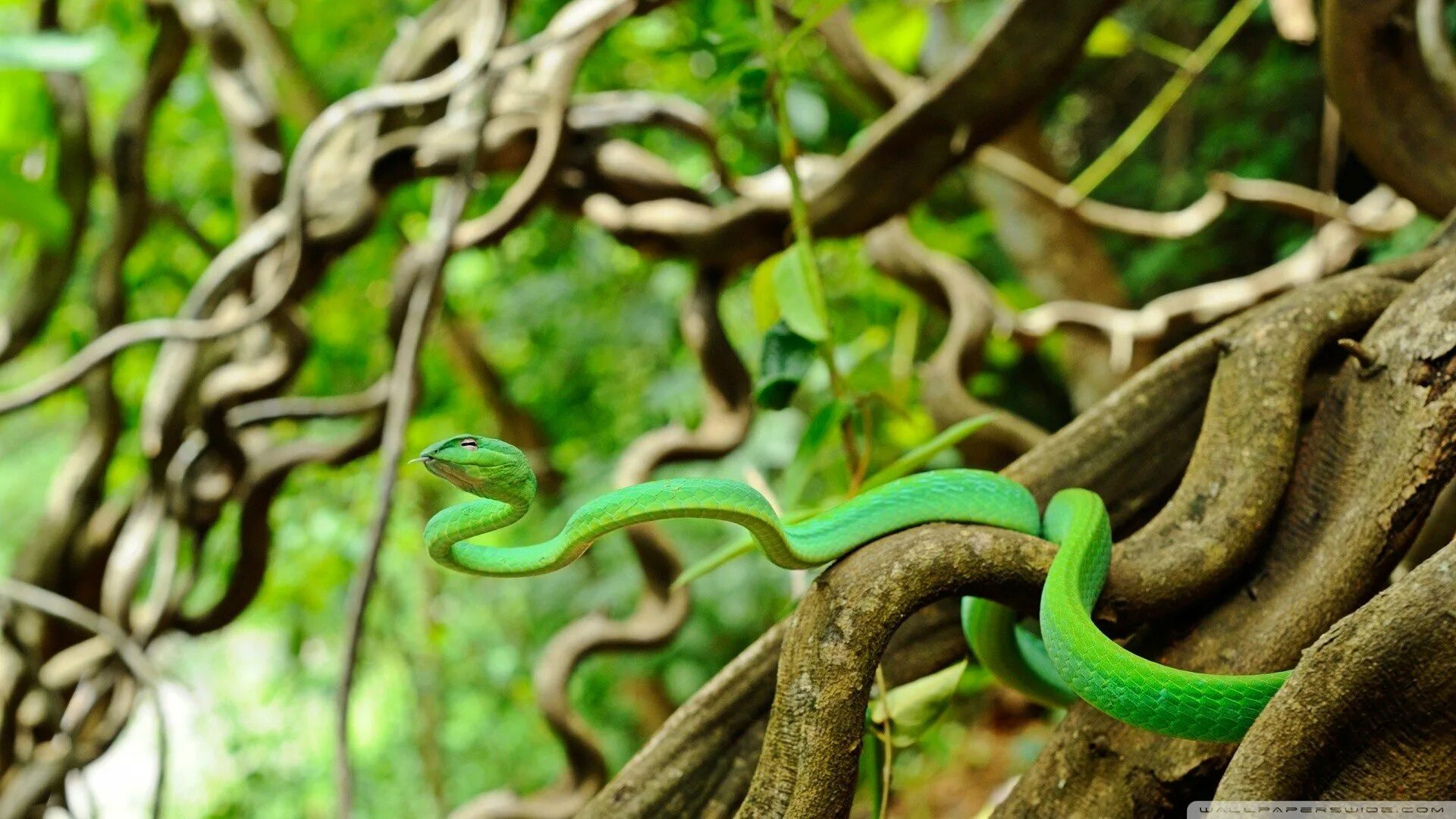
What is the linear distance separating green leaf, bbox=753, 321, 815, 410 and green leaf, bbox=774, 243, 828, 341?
0.03m

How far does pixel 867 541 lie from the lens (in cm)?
87

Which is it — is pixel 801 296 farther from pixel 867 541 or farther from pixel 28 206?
pixel 28 206

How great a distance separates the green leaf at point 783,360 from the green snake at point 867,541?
12.3 inches

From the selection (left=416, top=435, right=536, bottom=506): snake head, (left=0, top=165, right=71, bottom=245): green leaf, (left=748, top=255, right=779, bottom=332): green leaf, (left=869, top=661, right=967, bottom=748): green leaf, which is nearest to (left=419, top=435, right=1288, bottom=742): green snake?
(left=416, top=435, right=536, bottom=506): snake head

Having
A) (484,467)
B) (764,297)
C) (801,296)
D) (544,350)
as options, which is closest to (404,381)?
(764,297)

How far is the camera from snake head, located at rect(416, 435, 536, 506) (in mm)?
731

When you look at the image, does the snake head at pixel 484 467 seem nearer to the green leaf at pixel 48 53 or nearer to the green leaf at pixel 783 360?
the green leaf at pixel 48 53

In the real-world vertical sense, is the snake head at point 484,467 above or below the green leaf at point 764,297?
above

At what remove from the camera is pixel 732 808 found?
101 cm

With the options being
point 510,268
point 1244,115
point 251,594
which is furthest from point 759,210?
point 1244,115

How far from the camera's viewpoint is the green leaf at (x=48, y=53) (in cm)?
54

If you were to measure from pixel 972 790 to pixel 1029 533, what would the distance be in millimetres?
2666

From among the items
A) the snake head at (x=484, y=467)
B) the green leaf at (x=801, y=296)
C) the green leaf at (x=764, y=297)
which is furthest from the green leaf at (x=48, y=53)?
the green leaf at (x=764, y=297)

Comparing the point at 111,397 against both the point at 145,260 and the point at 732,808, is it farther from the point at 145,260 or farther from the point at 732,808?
the point at 732,808
